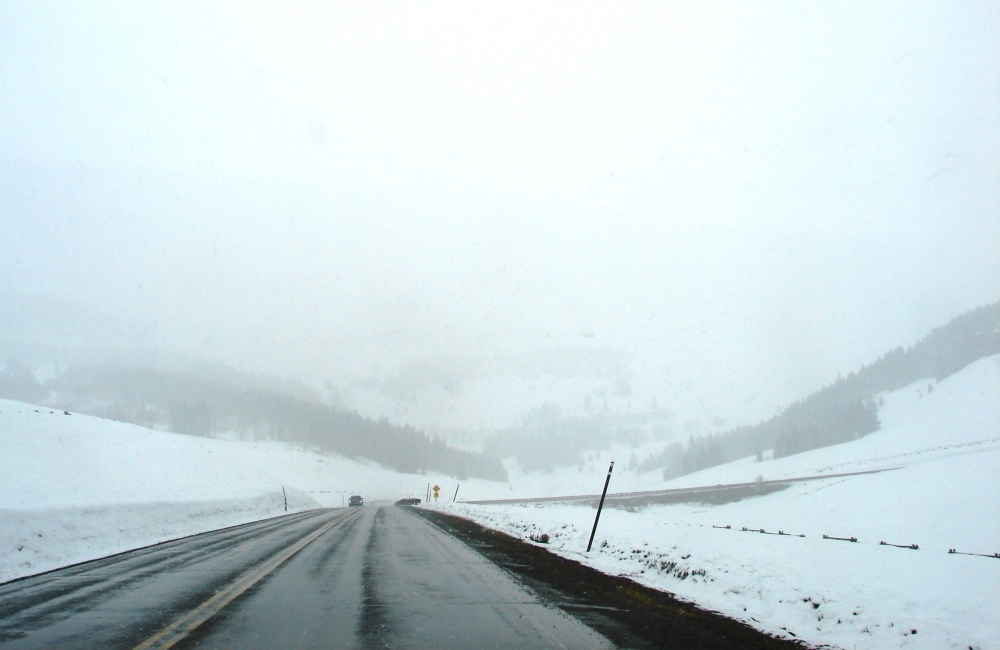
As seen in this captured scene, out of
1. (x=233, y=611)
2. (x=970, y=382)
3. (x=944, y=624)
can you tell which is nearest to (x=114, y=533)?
(x=233, y=611)

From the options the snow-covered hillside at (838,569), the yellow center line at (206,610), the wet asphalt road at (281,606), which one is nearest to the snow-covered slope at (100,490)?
the wet asphalt road at (281,606)

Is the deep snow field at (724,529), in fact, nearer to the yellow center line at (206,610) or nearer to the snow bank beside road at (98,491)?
the snow bank beside road at (98,491)

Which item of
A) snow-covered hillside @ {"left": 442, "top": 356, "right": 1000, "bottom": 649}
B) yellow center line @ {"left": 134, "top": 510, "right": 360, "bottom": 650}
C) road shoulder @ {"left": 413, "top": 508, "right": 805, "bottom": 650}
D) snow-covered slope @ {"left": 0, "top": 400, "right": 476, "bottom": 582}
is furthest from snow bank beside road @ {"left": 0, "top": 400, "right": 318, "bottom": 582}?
snow-covered hillside @ {"left": 442, "top": 356, "right": 1000, "bottom": 649}

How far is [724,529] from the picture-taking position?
1875 centimetres

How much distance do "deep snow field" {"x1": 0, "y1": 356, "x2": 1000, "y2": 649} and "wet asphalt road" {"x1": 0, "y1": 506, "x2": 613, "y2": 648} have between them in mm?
3063

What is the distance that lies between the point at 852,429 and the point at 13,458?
528ft

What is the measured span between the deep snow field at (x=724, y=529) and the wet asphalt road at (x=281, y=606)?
3063 millimetres

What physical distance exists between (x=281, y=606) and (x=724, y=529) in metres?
15.0

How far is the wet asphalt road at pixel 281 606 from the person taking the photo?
615 centimetres

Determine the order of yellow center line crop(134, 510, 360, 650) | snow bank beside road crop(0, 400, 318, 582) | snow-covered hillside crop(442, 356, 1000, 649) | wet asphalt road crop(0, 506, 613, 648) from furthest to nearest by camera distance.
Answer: snow bank beside road crop(0, 400, 318, 582) < snow-covered hillside crop(442, 356, 1000, 649) < wet asphalt road crop(0, 506, 613, 648) < yellow center line crop(134, 510, 360, 650)

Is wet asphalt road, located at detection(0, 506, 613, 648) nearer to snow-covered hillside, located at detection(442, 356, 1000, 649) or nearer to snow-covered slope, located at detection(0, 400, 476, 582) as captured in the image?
snow-covered slope, located at detection(0, 400, 476, 582)

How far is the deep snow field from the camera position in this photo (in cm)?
813

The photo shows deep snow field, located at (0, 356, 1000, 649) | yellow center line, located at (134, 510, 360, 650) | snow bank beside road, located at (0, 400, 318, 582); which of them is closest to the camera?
yellow center line, located at (134, 510, 360, 650)

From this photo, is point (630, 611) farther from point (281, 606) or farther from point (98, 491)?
point (98, 491)
